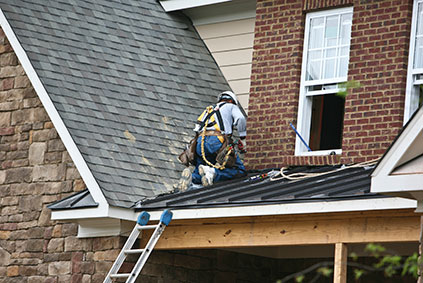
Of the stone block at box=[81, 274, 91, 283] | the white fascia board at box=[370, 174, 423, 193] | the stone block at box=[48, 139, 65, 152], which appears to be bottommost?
the stone block at box=[81, 274, 91, 283]

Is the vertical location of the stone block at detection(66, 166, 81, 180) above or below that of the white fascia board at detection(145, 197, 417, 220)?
above

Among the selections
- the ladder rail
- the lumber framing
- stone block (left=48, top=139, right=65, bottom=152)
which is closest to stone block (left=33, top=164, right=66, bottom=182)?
stone block (left=48, top=139, right=65, bottom=152)

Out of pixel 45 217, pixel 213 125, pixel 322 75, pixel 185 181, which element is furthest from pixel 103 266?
pixel 322 75

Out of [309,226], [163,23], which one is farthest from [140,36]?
[309,226]

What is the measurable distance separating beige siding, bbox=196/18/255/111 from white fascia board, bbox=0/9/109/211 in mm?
2956

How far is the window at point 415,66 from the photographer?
39.5 feet

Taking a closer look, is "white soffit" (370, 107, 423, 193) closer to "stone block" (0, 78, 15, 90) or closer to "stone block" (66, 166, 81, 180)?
"stone block" (66, 166, 81, 180)

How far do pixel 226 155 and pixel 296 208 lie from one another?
82.3 inches

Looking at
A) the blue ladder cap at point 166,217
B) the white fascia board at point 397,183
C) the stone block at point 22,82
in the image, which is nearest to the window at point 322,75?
the blue ladder cap at point 166,217

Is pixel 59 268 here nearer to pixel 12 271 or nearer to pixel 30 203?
pixel 12 271

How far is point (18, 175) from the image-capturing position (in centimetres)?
1277

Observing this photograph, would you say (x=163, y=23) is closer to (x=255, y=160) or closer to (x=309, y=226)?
(x=255, y=160)

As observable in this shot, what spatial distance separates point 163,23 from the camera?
49.5 feet

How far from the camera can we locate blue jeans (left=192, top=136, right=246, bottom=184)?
40.2 feet
